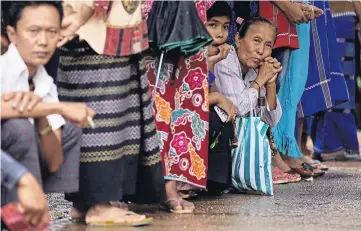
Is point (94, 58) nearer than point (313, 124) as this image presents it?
Yes

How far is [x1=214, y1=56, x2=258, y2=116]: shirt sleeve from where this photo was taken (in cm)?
677

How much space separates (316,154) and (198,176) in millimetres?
4270

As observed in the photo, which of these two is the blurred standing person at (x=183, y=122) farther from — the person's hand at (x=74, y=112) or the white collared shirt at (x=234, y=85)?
the person's hand at (x=74, y=112)

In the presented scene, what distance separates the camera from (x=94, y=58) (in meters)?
5.25

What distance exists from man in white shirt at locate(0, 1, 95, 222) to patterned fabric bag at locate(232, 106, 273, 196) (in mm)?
2044

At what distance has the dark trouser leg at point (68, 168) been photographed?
4.82m

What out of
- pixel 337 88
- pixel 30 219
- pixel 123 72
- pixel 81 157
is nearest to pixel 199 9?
pixel 123 72

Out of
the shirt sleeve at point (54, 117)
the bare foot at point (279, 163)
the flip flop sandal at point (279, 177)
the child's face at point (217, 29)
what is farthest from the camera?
the bare foot at point (279, 163)

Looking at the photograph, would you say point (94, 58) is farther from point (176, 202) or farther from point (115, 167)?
point (176, 202)

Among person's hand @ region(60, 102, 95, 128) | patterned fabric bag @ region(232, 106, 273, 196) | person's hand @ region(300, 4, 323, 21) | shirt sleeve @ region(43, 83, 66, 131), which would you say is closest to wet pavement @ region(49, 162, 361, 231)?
patterned fabric bag @ region(232, 106, 273, 196)

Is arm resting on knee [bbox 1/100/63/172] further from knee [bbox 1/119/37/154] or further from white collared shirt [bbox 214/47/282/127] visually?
white collared shirt [bbox 214/47/282/127]

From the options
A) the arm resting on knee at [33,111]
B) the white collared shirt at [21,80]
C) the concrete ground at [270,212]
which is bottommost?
the concrete ground at [270,212]

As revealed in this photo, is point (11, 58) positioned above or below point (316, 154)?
above

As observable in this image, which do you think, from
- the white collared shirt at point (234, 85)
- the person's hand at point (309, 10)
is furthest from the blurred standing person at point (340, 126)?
the white collared shirt at point (234, 85)
